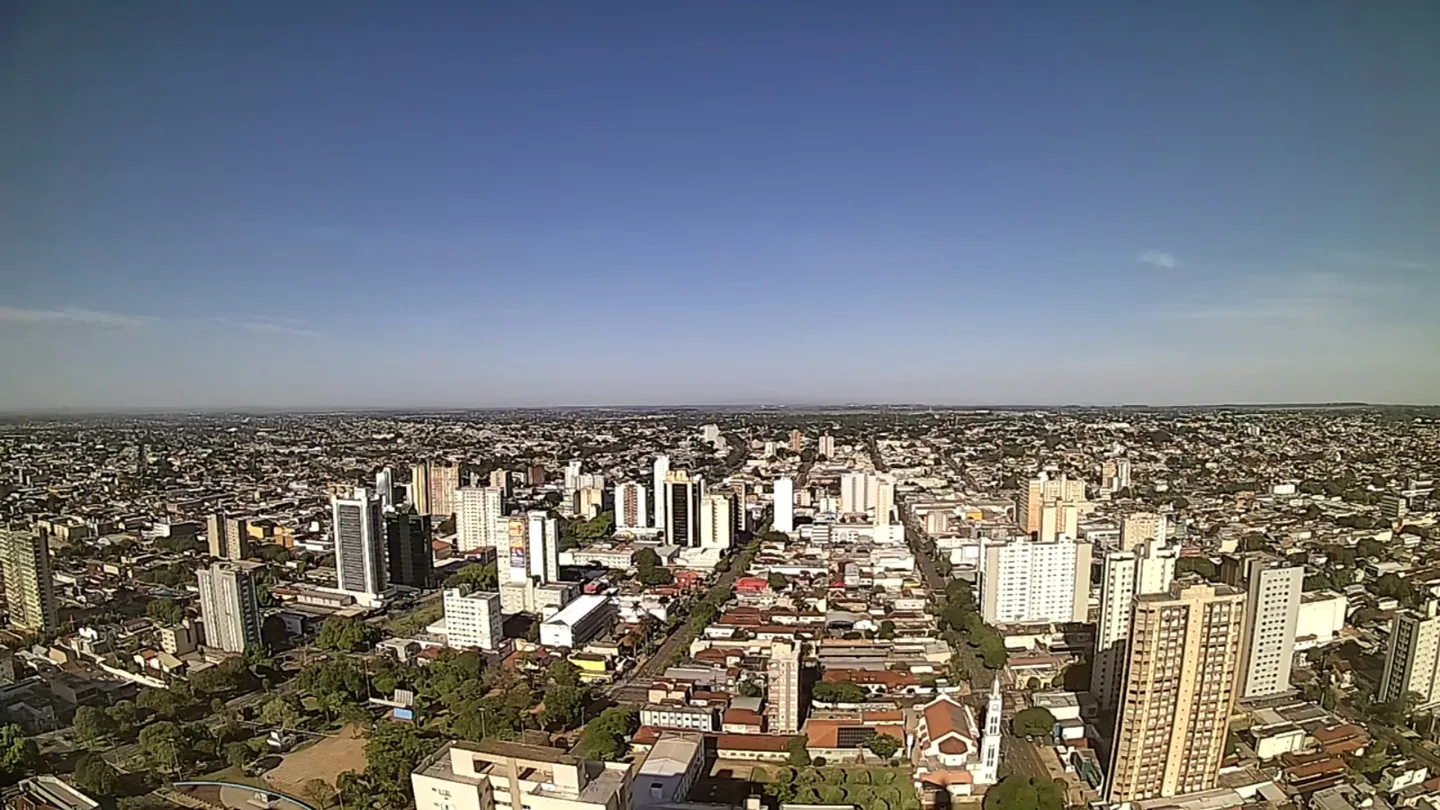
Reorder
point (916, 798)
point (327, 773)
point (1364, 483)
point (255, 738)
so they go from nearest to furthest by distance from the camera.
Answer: point (916, 798), point (327, 773), point (255, 738), point (1364, 483)

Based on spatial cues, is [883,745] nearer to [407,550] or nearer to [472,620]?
[472,620]

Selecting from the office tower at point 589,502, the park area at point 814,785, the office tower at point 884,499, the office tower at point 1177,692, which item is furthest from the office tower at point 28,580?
the office tower at point 884,499

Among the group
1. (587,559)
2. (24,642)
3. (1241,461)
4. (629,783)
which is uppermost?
(1241,461)

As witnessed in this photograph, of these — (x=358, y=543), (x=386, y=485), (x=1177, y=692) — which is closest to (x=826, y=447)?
(x=386, y=485)

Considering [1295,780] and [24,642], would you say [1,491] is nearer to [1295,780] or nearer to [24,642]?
[24,642]

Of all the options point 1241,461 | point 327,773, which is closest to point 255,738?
point 327,773

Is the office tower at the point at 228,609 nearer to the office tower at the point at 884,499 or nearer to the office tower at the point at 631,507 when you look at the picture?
the office tower at the point at 631,507

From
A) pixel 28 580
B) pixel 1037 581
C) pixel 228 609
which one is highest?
pixel 28 580
